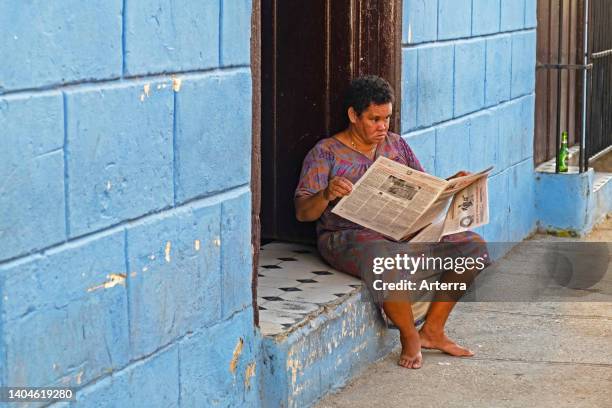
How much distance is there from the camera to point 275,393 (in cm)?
427

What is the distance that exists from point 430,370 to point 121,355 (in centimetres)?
192

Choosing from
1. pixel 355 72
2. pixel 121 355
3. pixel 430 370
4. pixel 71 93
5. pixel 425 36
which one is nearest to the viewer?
pixel 71 93

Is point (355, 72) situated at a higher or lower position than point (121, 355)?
higher

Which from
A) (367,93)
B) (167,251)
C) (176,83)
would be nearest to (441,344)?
(367,93)

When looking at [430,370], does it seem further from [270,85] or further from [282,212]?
[270,85]

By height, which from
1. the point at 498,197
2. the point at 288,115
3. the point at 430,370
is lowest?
the point at 430,370

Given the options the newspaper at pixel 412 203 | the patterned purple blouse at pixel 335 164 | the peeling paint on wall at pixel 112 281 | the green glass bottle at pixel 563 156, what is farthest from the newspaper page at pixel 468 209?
the green glass bottle at pixel 563 156

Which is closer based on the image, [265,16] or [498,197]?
[265,16]

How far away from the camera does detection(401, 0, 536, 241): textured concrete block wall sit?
5.77m

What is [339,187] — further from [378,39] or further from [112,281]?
[112,281]

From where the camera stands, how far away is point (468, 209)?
489cm

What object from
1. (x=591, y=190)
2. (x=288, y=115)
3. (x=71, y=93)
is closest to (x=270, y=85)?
(x=288, y=115)

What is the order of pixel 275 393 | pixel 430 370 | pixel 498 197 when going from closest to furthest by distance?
Answer: 1. pixel 275 393
2. pixel 430 370
3. pixel 498 197

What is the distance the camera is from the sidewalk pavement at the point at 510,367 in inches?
181
